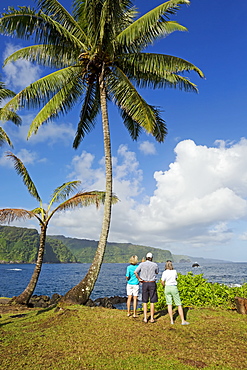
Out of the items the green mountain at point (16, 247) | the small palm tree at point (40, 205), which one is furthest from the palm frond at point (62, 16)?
the green mountain at point (16, 247)

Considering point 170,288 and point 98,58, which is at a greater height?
point 98,58

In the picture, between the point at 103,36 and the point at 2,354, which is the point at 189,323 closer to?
the point at 2,354

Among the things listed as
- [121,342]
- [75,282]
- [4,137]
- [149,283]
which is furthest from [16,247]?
[121,342]

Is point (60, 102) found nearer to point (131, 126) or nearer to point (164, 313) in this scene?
point (131, 126)

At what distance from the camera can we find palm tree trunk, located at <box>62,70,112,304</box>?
11.6 meters

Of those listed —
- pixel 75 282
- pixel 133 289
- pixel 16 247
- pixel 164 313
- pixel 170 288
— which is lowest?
pixel 16 247

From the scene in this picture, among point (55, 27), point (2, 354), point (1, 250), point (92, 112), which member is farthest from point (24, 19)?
point (1, 250)

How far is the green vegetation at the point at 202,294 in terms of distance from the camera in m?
11.0

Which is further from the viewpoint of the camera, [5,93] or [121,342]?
[5,93]

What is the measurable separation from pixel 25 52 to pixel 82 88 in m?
3.16

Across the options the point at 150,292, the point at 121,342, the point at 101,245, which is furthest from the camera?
the point at 101,245

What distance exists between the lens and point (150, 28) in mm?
11898

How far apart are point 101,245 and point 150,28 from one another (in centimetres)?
972

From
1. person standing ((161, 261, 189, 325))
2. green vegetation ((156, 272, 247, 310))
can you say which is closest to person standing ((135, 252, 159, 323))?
person standing ((161, 261, 189, 325))
